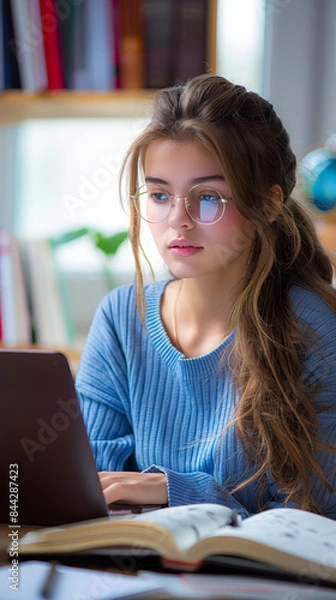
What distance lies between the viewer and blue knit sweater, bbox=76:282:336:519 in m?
1.16

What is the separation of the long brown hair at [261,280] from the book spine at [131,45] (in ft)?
3.20

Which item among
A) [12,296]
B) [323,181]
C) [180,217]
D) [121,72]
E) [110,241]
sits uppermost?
[121,72]

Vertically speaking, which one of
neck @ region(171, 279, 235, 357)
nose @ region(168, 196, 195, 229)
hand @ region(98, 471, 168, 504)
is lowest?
hand @ region(98, 471, 168, 504)

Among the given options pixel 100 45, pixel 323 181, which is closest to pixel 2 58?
pixel 100 45

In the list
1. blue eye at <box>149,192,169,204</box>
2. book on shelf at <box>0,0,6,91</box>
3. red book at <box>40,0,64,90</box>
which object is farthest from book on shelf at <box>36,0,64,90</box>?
blue eye at <box>149,192,169,204</box>

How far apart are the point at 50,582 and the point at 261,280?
0.57m

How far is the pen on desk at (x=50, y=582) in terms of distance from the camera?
31.0 inches

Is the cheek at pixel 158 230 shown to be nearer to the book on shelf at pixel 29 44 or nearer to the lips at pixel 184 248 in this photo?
the lips at pixel 184 248

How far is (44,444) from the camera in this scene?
93 centimetres

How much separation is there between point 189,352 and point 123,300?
0.53 ft

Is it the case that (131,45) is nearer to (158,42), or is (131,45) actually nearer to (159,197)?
(158,42)

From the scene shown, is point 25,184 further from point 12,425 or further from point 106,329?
point 12,425

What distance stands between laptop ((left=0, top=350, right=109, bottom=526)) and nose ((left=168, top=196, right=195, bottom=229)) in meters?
0.34

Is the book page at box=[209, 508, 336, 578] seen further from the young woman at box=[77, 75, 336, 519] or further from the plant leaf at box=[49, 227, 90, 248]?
the plant leaf at box=[49, 227, 90, 248]
